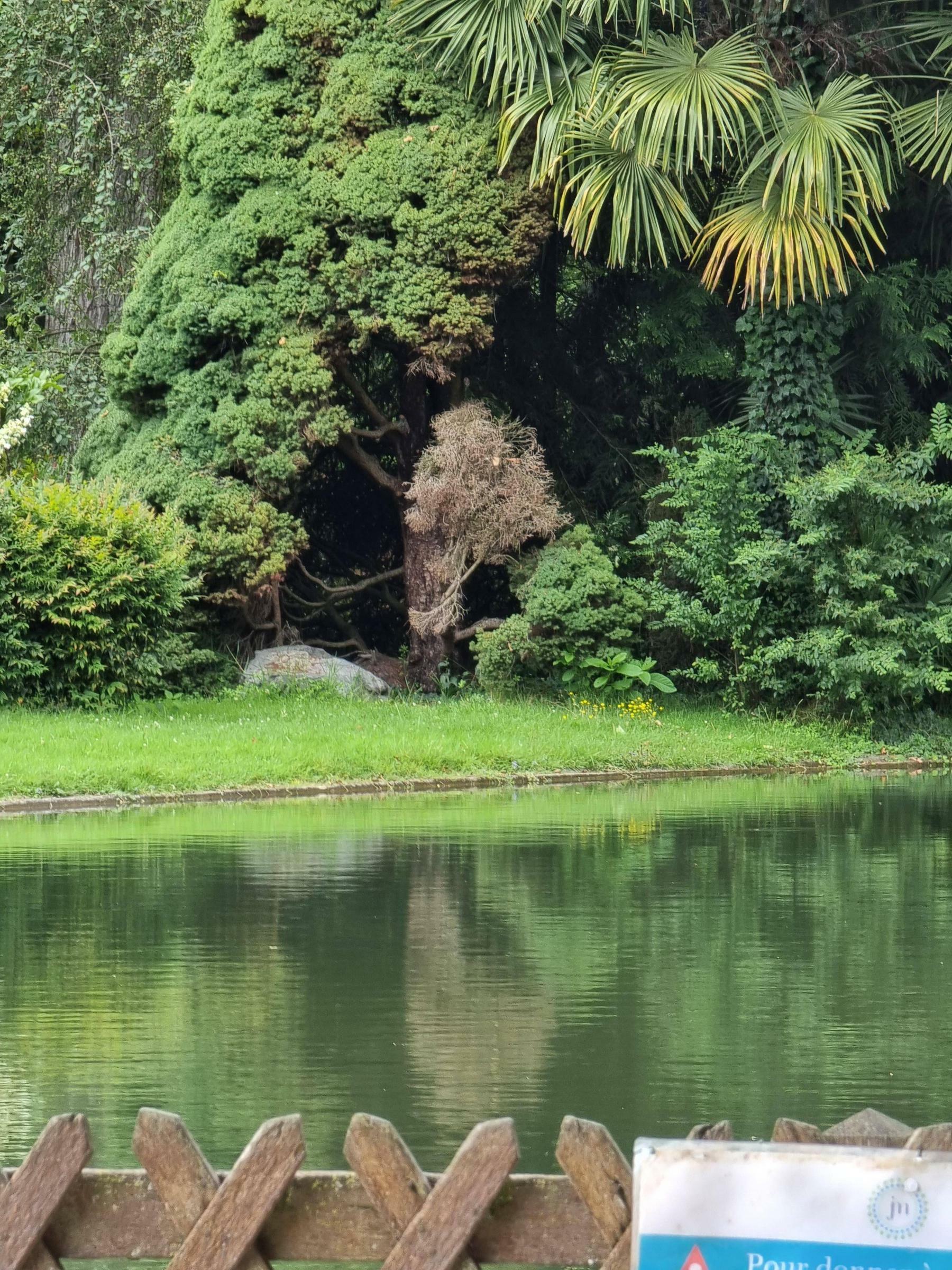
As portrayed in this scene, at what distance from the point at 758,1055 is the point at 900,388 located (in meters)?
21.4

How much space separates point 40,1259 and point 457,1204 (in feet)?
2.39

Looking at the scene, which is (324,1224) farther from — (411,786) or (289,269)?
(289,269)

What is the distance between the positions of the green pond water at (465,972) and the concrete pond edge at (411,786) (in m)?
0.59

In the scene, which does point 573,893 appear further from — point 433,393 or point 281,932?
point 433,393

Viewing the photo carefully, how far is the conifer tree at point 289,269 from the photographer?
25000 mm

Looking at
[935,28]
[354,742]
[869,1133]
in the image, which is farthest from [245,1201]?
[935,28]

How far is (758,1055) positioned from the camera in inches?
307

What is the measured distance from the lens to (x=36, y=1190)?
10.5 ft

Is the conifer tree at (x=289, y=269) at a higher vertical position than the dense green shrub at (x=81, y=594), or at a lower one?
higher

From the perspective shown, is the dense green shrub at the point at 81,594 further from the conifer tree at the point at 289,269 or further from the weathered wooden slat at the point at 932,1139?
the weathered wooden slat at the point at 932,1139

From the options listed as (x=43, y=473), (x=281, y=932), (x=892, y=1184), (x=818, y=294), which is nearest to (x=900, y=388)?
(x=818, y=294)

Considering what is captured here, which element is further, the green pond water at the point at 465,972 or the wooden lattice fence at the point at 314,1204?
the green pond water at the point at 465,972

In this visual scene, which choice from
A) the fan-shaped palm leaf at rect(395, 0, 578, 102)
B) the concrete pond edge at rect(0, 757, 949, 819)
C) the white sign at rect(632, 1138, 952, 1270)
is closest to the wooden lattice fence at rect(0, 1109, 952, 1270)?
the white sign at rect(632, 1138, 952, 1270)

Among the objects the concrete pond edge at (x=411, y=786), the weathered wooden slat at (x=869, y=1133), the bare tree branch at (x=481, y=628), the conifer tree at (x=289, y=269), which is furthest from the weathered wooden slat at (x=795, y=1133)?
the bare tree branch at (x=481, y=628)
